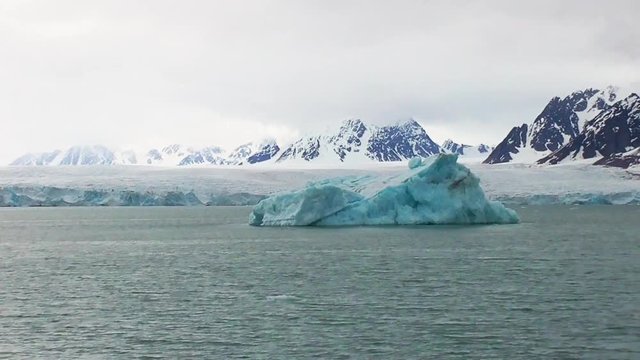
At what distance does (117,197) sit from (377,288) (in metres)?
81.2

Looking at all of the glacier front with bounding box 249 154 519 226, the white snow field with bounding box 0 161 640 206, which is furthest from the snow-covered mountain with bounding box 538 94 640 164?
the glacier front with bounding box 249 154 519 226

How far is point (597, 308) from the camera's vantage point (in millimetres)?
22797

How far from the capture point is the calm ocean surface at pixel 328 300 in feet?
61.4

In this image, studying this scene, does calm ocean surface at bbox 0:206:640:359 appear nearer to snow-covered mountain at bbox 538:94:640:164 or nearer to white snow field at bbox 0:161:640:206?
white snow field at bbox 0:161:640:206

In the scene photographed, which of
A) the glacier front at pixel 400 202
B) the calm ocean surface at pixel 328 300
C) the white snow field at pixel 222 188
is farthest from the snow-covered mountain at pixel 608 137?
the calm ocean surface at pixel 328 300

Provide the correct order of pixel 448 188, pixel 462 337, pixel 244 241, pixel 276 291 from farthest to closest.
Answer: pixel 448 188 → pixel 244 241 → pixel 276 291 → pixel 462 337

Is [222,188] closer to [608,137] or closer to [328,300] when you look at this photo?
[328,300]

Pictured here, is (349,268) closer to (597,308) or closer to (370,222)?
(597,308)

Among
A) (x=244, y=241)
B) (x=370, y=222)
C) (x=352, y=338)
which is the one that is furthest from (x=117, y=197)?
(x=352, y=338)

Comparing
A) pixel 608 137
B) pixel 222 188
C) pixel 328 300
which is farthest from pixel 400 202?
pixel 608 137

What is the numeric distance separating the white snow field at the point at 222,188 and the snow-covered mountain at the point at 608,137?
6855cm

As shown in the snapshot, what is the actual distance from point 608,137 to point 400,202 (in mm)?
144111

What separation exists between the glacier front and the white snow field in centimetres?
4213

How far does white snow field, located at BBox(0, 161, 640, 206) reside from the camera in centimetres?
10169
